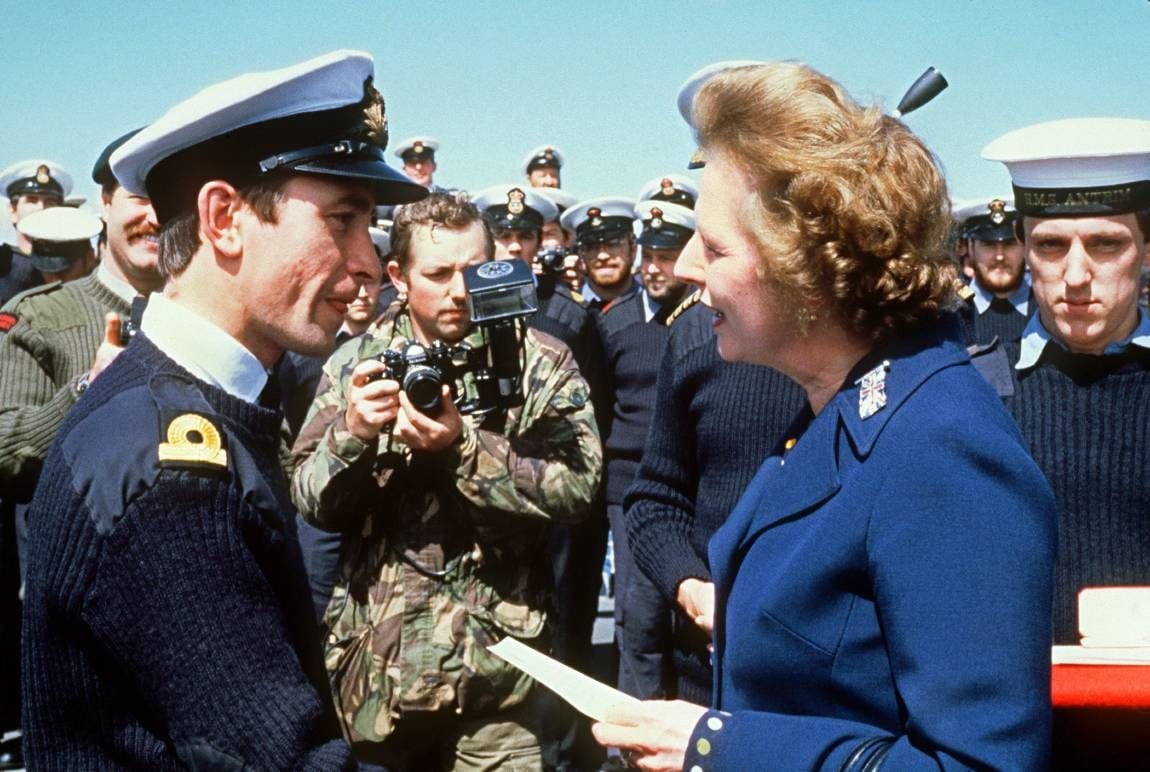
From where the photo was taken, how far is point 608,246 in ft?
27.2

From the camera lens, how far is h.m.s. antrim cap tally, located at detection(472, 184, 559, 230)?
7.85m

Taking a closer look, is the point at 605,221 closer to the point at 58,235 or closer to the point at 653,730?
the point at 58,235

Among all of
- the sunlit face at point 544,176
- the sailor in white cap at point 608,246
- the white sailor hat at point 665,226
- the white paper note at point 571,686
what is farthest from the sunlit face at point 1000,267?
the white paper note at point 571,686

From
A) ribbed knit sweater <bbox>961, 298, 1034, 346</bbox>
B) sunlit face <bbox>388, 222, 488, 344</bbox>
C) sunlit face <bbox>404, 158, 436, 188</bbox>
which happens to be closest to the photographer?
sunlit face <bbox>388, 222, 488, 344</bbox>

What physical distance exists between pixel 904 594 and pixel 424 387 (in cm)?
187

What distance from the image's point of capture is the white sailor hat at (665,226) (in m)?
7.21

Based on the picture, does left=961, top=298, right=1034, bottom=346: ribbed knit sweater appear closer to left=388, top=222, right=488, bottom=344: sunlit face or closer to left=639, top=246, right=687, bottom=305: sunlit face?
left=639, top=246, right=687, bottom=305: sunlit face

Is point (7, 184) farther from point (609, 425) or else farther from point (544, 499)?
point (544, 499)

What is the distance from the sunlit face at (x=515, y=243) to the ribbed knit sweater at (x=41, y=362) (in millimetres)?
3603

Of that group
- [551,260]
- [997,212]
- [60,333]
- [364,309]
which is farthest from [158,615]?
[997,212]

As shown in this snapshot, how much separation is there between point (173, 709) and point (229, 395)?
484 mm

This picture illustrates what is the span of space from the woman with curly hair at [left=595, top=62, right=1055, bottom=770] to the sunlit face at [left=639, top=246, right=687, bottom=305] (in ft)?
15.4

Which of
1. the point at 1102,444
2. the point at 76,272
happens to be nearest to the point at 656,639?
the point at 1102,444

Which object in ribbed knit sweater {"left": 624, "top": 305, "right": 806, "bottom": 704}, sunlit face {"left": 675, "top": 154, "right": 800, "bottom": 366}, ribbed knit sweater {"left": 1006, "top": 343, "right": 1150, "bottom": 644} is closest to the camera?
sunlit face {"left": 675, "top": 154, "right": 800, "bottom": 366}
